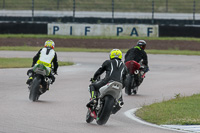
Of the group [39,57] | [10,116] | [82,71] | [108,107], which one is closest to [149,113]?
[108,107]

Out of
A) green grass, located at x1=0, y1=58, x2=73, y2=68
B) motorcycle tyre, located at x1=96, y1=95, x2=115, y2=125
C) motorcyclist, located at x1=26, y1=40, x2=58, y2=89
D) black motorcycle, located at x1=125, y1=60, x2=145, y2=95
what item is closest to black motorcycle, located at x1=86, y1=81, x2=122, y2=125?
motorcycle tyre, located at x1=96, y1=95, x2=115, y2=125

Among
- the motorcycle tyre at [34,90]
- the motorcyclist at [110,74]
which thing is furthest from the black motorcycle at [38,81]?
the motorcyclist at [110,74]

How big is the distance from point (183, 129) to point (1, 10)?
123 ft

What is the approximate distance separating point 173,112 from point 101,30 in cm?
2729

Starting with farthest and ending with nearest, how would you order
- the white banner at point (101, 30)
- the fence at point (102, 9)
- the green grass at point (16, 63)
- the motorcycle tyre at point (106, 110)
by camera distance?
A: the fence at point (102, 9), the white banner at point (101, 30), the green grass at point (16, 63), the motorcycle tyre at point (106, 110)

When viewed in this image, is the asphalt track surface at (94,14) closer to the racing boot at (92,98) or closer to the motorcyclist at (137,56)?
the motorcyclist at (137,56)

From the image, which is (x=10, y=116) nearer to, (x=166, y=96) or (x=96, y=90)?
(x=96, y=90)

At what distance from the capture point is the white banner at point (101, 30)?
39.0 meters

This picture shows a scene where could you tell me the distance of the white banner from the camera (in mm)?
39031

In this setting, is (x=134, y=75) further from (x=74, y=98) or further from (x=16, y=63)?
(x=16, y=63)

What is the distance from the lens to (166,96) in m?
16.1

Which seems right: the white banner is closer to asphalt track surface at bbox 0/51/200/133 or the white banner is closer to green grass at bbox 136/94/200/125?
asphalt track surface at bbox 0/51/200/133

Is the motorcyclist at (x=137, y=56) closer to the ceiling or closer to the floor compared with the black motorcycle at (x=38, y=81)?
closer to the ceiling

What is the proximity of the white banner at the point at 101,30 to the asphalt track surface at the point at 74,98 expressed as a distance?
10.1 metres
